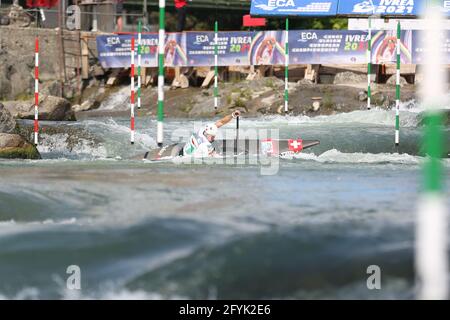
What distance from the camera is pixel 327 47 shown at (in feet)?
81.5

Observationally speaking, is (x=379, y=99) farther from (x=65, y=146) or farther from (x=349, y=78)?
(x=65, y=146)

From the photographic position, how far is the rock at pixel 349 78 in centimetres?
2522

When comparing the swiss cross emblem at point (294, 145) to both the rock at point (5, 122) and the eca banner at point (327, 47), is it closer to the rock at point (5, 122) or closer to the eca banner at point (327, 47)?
the rock at point (5, 122)

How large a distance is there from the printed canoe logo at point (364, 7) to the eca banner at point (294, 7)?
66 cm

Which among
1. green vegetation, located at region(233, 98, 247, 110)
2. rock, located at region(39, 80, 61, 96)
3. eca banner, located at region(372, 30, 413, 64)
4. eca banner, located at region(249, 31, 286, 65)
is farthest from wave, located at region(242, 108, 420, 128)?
rock, located at region(39, 80, 61, 96)

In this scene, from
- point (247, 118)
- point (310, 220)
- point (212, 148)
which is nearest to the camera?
point (310, 220)

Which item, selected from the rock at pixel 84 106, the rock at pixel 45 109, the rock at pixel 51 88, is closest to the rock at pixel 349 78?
the rock at pixel 84 106

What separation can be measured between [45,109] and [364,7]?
8.68 meters

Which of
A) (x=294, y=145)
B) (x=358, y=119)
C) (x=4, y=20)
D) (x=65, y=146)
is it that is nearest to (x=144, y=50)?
(x=4, y=20)

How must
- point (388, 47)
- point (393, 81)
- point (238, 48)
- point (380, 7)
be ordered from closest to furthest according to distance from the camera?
1. point (388, 47)
2. point (380, 7)
3. point (393, 81)
4. point (238, 48)

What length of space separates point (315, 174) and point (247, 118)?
11.8 metres

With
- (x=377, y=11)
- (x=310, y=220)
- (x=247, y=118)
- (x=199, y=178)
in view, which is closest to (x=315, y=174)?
(x=199, y=178)

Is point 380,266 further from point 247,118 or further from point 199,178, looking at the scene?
point 247,118

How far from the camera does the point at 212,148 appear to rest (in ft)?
43.5
